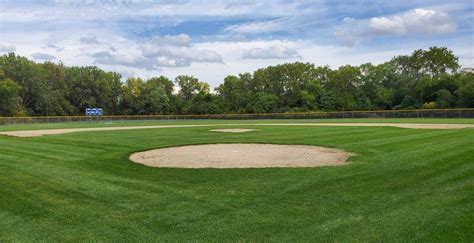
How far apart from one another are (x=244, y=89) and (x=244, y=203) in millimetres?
90356

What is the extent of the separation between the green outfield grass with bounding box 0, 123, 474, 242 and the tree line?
6723 centimetres

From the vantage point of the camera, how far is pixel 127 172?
9.47 meters

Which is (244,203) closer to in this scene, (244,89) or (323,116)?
(323,116)

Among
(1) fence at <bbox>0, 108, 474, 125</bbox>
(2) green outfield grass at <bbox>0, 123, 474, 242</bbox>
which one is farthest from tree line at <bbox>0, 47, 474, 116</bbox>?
(2) green outfield grass at <bbox>0, 123, 474, 242</bbox>

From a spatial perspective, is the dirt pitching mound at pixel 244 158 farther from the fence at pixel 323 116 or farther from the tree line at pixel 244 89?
the tree line at pixel 244 89

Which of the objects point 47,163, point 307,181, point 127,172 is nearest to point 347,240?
point 307,181

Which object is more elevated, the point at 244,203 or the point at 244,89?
the point at 244,89

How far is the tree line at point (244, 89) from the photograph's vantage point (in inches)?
3071

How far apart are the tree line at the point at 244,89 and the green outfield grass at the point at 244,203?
67.2 m

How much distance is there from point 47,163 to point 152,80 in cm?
9453

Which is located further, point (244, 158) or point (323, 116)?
point (323, 116)

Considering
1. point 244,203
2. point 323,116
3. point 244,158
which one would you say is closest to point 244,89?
point 323,116

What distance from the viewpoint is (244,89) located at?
96125 millimetres

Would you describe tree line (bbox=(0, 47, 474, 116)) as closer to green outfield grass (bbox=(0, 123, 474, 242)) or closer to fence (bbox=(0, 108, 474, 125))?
fence (bbox=(0, 108, 474, 125))
